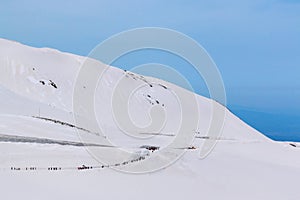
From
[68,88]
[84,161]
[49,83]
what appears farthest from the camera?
[68,88]

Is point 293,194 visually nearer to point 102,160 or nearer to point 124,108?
point 102,160

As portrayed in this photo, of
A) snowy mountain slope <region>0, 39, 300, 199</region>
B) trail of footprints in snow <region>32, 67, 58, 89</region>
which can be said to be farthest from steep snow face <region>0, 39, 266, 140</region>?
snowy mountain slope <region>0, 39, 300, 199</region>

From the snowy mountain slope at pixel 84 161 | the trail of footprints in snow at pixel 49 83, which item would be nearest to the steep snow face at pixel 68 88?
the trail of footprints in snow at pixel 49 83

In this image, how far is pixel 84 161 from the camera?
75.5 ft

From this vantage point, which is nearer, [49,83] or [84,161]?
[84,161]

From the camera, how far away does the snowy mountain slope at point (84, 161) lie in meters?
18.6

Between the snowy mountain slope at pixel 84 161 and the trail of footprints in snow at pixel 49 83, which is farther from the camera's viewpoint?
the trail of footprints in snow at pixel 49 83

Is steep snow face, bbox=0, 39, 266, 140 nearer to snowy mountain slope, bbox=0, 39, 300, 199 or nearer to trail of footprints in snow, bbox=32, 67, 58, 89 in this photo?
trail of footprints in snow, bbox=32, 67, 58, 89

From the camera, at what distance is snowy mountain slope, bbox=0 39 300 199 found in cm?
1858

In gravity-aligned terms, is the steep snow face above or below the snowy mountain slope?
above

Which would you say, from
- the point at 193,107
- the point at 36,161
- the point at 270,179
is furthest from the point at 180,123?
the point at 36,161

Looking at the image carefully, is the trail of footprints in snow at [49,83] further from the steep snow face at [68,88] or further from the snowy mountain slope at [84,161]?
the snowy mountain slope at [84,161]

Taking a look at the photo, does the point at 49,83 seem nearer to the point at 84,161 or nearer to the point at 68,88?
the point at 68,88

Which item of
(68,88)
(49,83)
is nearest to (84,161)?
(49,83)
